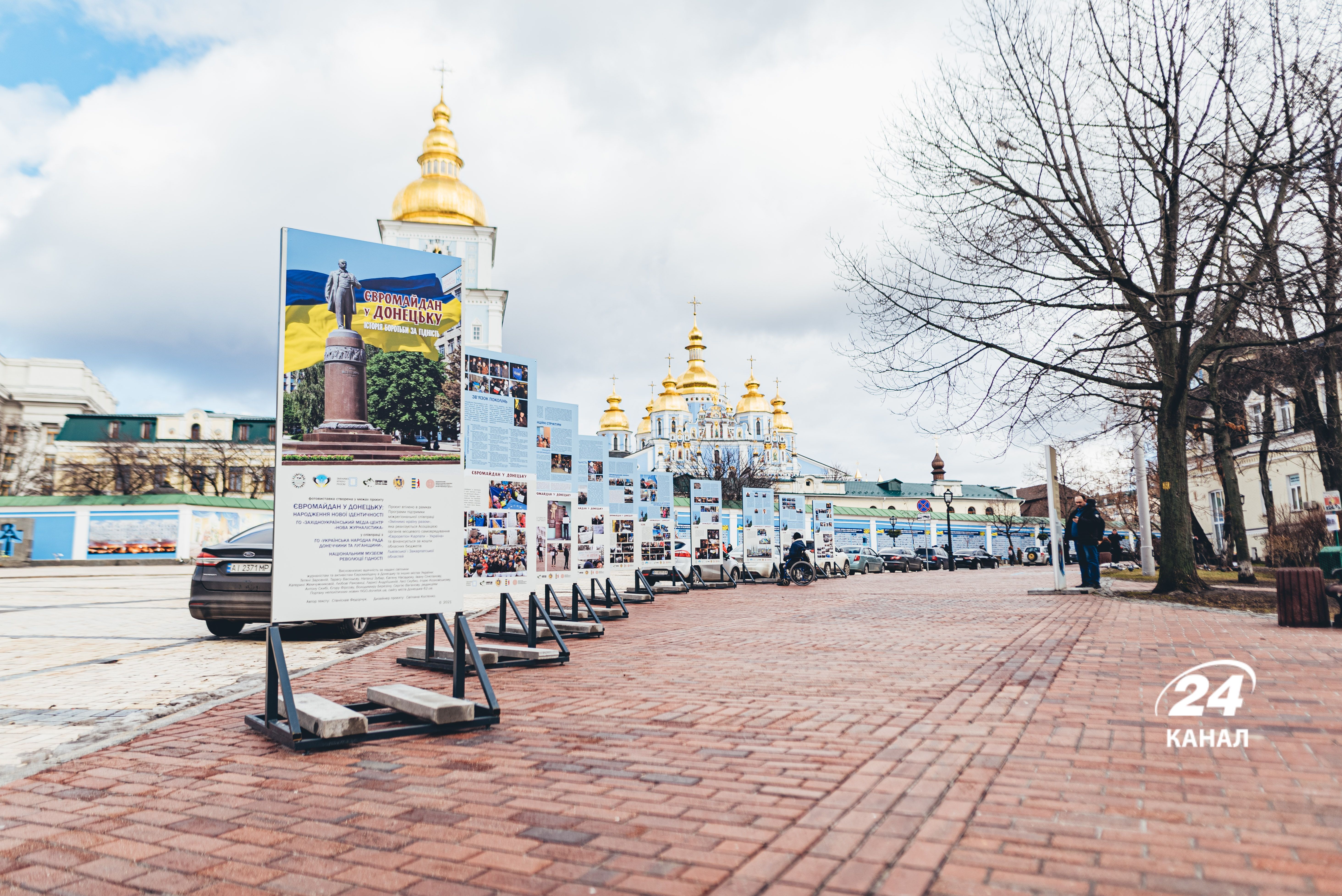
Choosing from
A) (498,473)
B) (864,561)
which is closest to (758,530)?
(498,473)

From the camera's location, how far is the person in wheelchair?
24859 mm

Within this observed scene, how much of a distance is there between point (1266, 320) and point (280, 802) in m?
16.6

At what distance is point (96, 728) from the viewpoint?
17.1 ft

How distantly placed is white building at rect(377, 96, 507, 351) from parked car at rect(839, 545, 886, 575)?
2554 centimetres

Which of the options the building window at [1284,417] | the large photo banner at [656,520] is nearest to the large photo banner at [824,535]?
the large photo banner at [656,520]

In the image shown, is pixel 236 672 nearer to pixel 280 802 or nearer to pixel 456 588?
pixel 456 588

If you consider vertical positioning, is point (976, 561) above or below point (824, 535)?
below

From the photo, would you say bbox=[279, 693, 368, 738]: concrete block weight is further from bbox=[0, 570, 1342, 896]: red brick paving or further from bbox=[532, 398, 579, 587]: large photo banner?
bbox=[532, 398, 579, 587]: large photo banner

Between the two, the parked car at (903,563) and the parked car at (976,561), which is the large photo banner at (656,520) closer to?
the parked car at (903,563)

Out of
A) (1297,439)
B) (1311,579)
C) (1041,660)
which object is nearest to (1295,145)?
(1311,579)

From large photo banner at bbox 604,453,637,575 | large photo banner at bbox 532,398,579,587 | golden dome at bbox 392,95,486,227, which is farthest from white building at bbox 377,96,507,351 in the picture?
large photo banner at bbox 532,398,579,587

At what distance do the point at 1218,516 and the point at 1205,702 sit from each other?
2003 inches

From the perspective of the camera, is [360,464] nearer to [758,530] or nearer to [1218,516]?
[758,530]

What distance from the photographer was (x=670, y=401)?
105 meters
